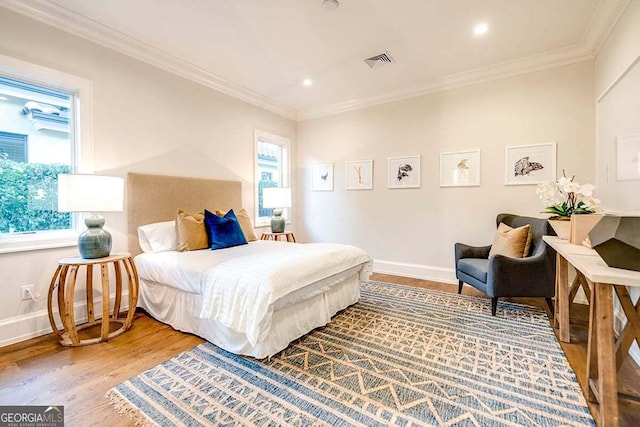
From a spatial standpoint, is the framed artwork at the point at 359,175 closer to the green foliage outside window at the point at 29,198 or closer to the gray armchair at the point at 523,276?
the gray armchair at the point at 523,276

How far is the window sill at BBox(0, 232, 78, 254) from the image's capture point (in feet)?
7.23

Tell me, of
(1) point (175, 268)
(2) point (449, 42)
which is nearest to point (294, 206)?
(1) point (175, 268)

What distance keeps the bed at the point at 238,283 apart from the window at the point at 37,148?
0.54m

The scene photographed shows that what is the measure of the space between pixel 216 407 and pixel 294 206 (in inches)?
153

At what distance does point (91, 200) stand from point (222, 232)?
1.12 metres

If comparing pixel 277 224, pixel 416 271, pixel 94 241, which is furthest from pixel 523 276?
pixel 94 241

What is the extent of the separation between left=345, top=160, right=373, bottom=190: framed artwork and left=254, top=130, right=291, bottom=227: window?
3.73 ft

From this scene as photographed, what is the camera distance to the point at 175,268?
2330 mm

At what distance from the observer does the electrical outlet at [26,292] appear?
225cm

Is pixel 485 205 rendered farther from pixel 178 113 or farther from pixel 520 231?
pixel 178 113

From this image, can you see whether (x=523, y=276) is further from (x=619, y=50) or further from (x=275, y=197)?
(x=275, y=197)

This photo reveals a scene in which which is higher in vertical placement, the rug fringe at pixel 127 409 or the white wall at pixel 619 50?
the white wall at pixel 619 50

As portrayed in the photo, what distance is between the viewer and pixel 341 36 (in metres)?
2.78

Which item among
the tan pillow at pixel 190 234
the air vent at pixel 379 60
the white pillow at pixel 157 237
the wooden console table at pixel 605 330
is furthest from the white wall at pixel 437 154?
the white pillow at pixel 157 237
